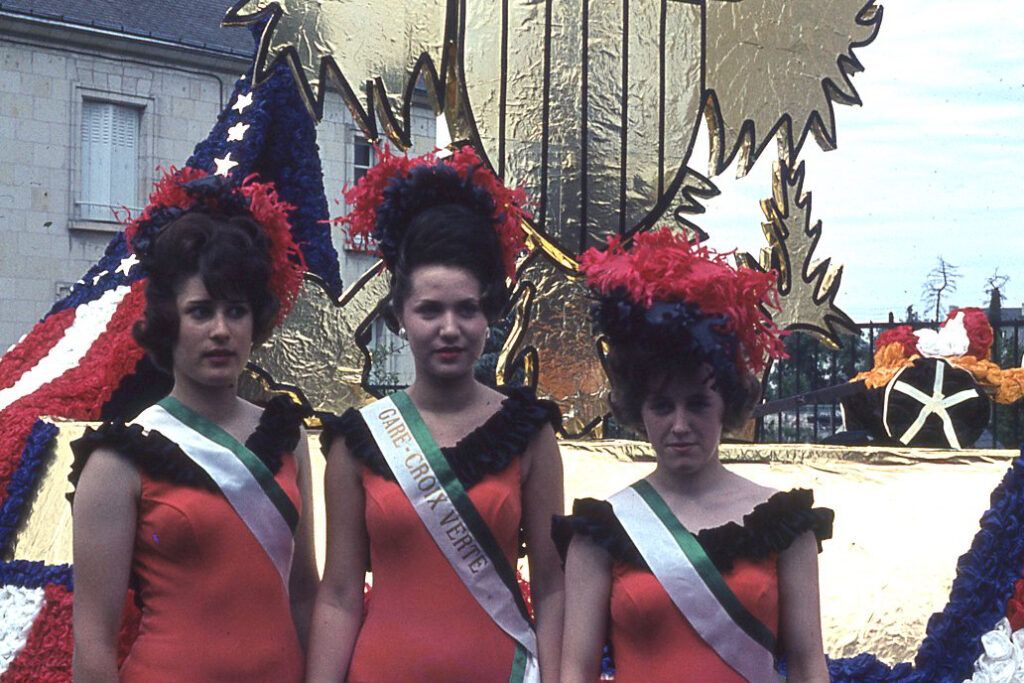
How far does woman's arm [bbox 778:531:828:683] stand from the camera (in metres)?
2.24

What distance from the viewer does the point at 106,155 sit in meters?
18.1

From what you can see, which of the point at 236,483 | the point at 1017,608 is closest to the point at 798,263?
the point at 1017,608

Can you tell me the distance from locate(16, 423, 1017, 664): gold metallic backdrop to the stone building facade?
12.6m

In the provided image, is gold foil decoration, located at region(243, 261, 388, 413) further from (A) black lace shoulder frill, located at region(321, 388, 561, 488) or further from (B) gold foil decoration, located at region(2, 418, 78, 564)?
(A) black lace shoulder frill, located at region(321, 388, 561, 488)

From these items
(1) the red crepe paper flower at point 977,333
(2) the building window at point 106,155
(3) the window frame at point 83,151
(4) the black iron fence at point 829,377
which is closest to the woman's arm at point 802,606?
(1) the red crepe paper flower at point 977,333

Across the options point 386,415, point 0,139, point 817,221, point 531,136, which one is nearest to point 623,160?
point 531,136

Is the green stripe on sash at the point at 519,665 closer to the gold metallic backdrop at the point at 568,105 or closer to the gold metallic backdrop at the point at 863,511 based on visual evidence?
the gold metallic backdrop at the point at 863,511

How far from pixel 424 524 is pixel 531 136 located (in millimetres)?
2693

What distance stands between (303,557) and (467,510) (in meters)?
0.44

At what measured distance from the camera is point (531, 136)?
4926 mm

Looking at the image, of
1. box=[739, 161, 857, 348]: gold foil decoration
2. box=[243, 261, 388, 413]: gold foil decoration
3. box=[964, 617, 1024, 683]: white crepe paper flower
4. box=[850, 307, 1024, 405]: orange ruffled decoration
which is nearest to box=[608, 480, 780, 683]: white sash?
box=[964, 617, 1024, 683]: white crepe paper flower

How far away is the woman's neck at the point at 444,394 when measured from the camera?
2564 mm

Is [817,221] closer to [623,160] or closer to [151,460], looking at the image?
[623,160]

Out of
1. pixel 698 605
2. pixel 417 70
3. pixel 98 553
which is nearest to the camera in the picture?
pixel 698 605
